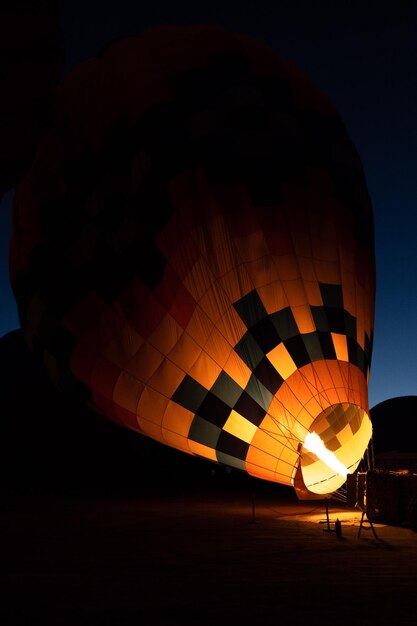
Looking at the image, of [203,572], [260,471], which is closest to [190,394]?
[260,471]

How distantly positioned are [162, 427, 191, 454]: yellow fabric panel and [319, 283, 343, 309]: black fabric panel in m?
2.59

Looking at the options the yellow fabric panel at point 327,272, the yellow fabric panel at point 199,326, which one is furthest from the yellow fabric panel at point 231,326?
the yellow fabric panel at point 327,272

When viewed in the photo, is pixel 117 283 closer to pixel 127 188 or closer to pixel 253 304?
pixel 127 188

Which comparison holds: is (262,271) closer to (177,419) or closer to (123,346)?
(123,346)

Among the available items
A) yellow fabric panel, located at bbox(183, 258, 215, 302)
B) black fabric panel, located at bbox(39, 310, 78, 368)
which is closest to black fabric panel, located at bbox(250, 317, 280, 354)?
yellow fabric panel, located at bbox(183, 258, 215, 302)

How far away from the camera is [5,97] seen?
2031 millimetres

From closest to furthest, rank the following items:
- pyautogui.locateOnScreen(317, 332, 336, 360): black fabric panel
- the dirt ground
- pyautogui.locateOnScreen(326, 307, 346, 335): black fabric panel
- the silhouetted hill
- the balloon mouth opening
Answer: the dirt ground → pyautogui.locateOnScreen(317, 332, 336, 360): black fabric panel → pyautogui.locateOnScreen(326, 307, 346, 335): black fabric panel → the balloon mouth opening → the silhouetted hill

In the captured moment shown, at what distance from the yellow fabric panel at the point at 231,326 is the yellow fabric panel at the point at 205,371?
0.35 metres

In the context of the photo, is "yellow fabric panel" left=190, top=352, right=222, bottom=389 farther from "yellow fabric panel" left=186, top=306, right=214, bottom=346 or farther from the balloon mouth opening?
the balloon mouth opening

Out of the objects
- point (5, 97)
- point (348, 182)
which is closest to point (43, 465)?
point (348, 182)

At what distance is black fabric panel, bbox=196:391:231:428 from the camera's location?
7.18 metres

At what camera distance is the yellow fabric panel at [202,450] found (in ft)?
24.5

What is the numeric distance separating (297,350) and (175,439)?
204 cm

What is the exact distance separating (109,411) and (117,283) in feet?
6.64
